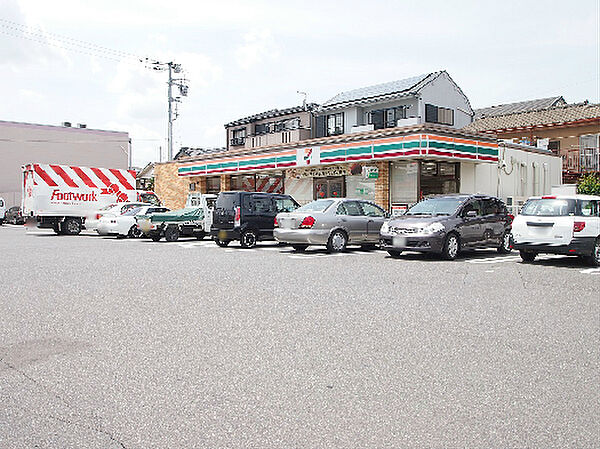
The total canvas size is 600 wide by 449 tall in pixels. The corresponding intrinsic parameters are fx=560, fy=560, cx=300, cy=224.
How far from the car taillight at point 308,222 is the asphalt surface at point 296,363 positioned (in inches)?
205

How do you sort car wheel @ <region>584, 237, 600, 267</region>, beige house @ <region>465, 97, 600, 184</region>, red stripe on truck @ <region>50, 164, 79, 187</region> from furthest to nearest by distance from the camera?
beige house @ <region>465, 97, 600, 184</region>, red stripe on truck @ <region>50, 164, 79, 187</region>, car wheel @ <region>584, 237, 600, 267</region>

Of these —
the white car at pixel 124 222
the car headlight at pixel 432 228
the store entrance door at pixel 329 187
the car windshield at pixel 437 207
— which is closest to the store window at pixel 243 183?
the store entrance door at pixel 329 187

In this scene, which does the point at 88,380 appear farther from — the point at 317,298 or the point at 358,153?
the point at 358,153

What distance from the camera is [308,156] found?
88.3 feet

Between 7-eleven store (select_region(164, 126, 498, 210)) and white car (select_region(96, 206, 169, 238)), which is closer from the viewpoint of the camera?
white car (select_region(96, 206, 169, 238))

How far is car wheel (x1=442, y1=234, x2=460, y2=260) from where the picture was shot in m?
13.6

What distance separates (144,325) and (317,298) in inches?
106

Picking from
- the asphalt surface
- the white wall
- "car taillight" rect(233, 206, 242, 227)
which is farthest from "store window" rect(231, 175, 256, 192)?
the asphalt surface

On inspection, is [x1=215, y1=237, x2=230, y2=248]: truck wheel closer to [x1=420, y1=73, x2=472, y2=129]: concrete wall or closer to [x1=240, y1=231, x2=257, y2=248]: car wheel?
[x1=240, y1=231, x2=257, y2=248]: car wheel

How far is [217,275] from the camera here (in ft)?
34.3

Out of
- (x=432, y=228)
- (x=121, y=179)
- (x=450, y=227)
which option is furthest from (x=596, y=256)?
(x=121, y=179)

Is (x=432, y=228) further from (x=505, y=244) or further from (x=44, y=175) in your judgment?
(x=44, y=175)

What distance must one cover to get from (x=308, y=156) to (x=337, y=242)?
477 inches

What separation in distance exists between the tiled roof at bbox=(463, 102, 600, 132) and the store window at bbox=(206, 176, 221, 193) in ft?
50.4
